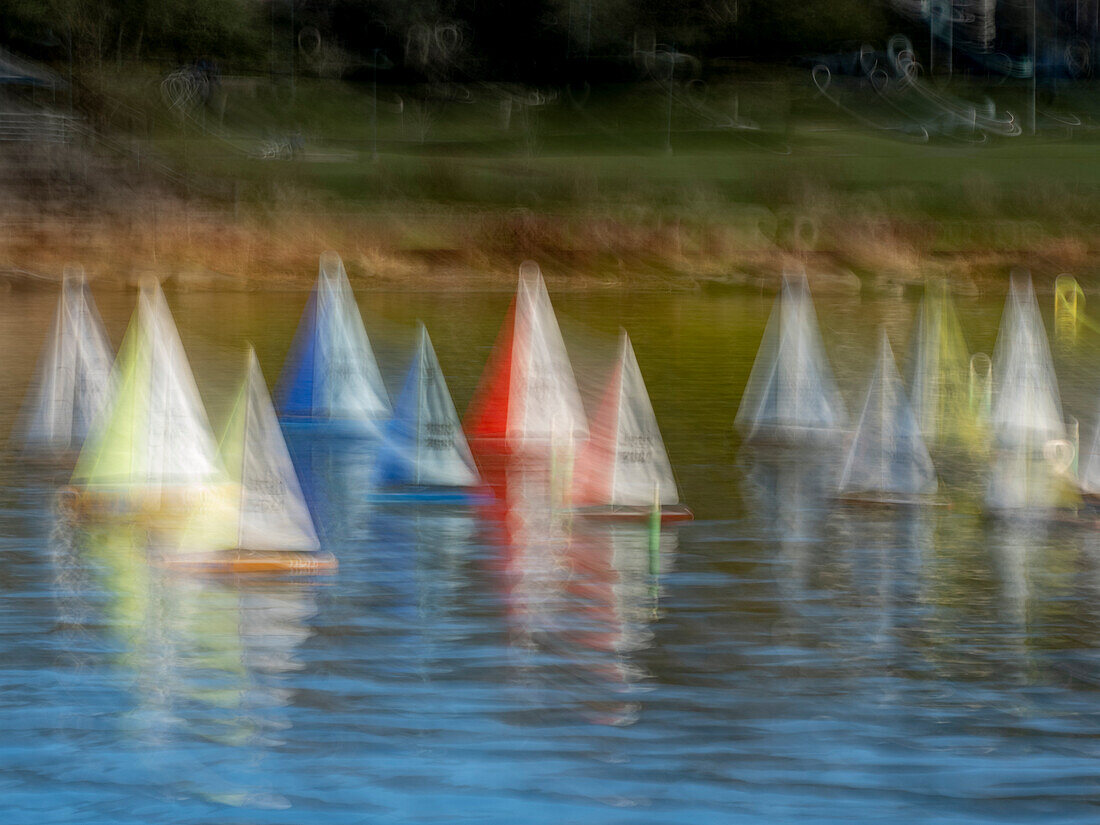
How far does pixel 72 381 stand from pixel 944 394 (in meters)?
11.2

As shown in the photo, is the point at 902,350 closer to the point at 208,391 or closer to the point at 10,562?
the point at 208,391

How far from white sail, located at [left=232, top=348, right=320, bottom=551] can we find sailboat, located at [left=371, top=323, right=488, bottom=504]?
2037 mm

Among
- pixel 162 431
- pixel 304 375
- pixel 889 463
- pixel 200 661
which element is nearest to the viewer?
pixel 200 661

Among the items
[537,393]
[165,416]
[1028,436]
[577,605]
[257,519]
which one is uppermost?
[537,393]

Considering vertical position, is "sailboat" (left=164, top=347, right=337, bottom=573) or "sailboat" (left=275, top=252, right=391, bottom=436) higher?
"sailboat" (left=275, top=252, right=391, bottom=436)

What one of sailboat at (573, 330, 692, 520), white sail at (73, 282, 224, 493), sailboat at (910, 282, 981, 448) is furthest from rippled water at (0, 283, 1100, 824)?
sailboat at (910, 282, 981, 448)

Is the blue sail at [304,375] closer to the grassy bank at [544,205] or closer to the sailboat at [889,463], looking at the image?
the sailboat at [889,463]

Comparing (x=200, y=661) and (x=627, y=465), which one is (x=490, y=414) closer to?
(x=627, y=465)

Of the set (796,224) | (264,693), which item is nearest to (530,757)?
(264,693)

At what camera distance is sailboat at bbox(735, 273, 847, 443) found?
71.8 feet

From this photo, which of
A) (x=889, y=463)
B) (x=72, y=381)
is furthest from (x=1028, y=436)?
(x=72, y=381)

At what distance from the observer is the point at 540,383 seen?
19469mm

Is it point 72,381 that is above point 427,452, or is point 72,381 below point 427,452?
above

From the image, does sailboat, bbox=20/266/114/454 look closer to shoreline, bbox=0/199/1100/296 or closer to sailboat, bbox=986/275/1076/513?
sailboat, bbox=986/275/1076/513
